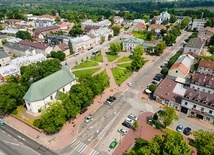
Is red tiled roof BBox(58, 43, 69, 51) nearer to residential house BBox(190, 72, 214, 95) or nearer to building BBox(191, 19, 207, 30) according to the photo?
residential house BBox(190, 72, 214, 95)

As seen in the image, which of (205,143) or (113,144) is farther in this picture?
(113,144)

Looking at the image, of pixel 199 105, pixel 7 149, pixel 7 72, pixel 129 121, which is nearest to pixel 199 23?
pixel 199 105

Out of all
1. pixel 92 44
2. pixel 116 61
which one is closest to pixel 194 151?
pixel 116 61

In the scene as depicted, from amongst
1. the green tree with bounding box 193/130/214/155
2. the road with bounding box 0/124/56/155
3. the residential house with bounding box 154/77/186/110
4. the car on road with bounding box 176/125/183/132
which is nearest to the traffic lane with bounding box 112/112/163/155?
the car on road with bounding box 176/125/183/132

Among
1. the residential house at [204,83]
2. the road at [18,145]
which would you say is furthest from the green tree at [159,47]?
A: the road at [18,145]

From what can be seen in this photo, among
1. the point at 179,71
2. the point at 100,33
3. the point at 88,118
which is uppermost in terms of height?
the point at 100,33

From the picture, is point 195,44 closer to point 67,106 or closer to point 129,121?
point 129,121

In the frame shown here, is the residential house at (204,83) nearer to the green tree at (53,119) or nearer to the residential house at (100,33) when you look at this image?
the green tree at (53,119)
